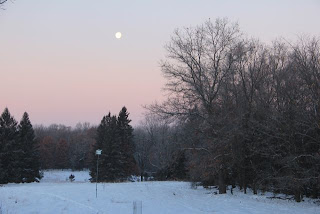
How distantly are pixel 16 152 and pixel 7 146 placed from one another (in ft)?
4.83

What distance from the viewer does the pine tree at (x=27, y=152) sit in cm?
4712

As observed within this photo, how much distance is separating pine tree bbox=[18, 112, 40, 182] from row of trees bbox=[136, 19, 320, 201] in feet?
105

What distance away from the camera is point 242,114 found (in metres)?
20.3

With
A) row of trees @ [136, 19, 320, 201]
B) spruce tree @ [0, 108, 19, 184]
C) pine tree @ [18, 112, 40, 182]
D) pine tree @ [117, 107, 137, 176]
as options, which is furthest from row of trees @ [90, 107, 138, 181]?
row of trees @ [136, 19, 320, 201]

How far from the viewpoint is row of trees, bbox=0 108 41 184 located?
4462 cm

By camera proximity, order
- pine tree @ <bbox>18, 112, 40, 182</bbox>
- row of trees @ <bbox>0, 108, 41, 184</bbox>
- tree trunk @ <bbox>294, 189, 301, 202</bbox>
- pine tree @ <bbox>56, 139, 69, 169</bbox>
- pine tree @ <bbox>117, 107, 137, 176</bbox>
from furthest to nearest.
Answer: pine tree @ <bbox>56, 139, 69, 169</bbox> < pine tree @ <bbox>117, 107, 137, 176</bbox> < pine tree @ <bbox>18, 112, 40, 182</bbox> < row of trees @ <bbox>0, 108, 41, 184</bbox> < tree trunk @ <bbox>294, 189, 301, 202</bbox>

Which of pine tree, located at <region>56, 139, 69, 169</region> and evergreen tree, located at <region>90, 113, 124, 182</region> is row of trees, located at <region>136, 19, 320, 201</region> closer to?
evergreen tree, located at <region>90, 113, 124, 182</region>

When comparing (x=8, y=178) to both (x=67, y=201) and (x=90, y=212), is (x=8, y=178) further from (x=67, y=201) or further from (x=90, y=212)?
(x=90, y=212)

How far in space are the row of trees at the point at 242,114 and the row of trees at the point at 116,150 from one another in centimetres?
2802

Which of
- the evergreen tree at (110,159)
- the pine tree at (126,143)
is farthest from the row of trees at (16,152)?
the pine tree at (126,143)

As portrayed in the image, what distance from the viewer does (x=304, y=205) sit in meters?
15.6

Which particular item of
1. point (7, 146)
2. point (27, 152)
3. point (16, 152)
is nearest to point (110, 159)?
point (27, 152)

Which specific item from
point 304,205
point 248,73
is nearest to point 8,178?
point 248,73

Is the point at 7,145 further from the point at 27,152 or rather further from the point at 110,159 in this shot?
the point at 110,159
